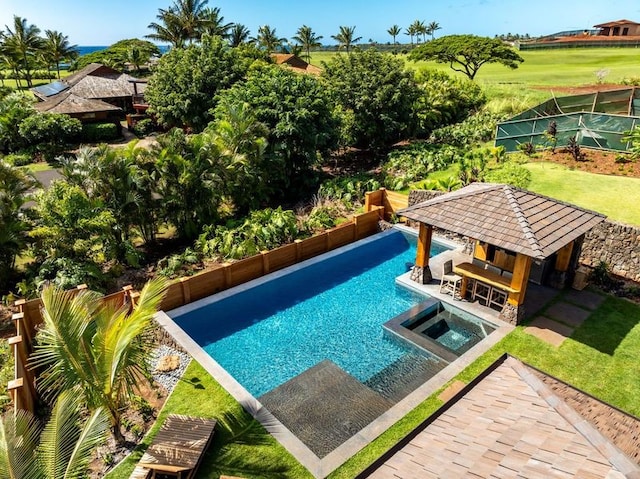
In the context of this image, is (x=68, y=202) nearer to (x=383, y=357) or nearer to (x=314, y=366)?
(x=314, y=366)

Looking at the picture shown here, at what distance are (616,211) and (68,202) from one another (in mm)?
18489

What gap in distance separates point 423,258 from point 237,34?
167ft

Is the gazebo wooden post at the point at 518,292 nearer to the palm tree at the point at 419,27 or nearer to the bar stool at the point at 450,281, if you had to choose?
the bar stool at the point at 450,281

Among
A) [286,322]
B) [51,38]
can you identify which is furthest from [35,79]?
[286,322]

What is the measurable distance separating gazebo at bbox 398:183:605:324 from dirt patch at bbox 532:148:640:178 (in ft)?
26.3

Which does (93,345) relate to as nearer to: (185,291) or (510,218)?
(185,291)

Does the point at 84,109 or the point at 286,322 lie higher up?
the point at 84,109

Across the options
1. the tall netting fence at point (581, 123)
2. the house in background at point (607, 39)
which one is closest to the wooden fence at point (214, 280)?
the tall netting fence at point (581, 123)

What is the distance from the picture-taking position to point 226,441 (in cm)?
837

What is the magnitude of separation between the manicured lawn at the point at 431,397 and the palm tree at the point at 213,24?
47570 mm

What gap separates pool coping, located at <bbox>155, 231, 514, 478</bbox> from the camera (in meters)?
7.99

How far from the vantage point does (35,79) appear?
70438mm

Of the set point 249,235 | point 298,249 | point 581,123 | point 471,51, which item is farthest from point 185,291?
point 471,51

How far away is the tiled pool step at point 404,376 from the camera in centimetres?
1003
